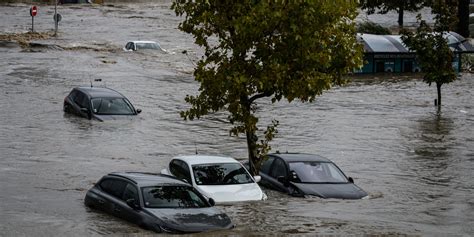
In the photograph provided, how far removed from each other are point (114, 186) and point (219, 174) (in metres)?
3.33

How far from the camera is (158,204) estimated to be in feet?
60.4

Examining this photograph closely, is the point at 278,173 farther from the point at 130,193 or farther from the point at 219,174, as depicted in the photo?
the point at 130,193

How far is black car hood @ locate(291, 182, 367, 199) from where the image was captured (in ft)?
74.6

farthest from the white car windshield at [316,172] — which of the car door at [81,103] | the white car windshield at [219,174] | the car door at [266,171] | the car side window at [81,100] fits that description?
the car side window at [81,100]

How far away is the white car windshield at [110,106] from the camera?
35594 millimetres

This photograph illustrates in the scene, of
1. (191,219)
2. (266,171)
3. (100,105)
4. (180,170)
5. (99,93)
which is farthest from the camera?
(99,93)

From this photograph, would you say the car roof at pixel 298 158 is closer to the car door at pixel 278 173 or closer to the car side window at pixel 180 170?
the car door at pixel 278 173

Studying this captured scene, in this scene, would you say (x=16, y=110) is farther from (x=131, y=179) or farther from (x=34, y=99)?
(x=131, y=179)

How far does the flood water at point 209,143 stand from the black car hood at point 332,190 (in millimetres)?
317

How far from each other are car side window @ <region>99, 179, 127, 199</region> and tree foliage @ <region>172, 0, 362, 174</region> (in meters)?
4.81

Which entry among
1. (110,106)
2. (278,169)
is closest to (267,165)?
(278,169)

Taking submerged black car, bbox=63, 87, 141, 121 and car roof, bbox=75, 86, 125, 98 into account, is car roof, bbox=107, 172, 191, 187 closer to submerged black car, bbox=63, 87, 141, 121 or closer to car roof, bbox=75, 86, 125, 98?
submerged black car, bbox=63, 87, 141, 121

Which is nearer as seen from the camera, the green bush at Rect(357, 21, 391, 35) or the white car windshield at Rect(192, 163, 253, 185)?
the white car windshield at Rect(192, 163, 253, 185)

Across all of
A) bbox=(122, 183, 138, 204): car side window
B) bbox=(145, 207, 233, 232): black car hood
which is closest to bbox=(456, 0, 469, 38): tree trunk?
bbox=(122, 183, 138, 204): car side window
